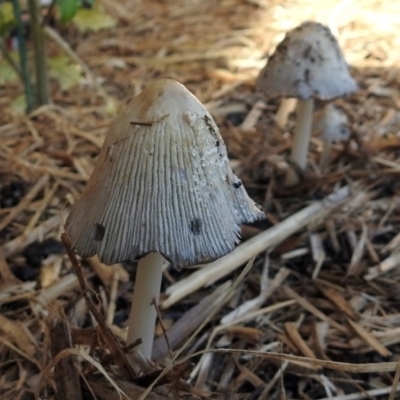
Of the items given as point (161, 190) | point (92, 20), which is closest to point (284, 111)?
point (92, 20)

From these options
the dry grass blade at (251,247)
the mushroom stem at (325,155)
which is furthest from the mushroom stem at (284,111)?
the dry grass blade at (251,247)

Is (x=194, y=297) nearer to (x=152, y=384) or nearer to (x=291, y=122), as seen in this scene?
(x=152, y=384)

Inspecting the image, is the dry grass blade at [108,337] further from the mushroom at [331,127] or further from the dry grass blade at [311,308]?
the mushroom at [331,127]

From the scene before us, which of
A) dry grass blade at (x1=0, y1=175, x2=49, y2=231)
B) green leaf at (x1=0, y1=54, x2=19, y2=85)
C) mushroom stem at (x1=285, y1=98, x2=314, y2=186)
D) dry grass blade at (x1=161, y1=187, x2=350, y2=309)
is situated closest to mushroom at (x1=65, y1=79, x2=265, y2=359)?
dry grass blade at (x1=161, y1=187, x2=350, y2=309)

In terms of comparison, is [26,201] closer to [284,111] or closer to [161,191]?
[161,191]

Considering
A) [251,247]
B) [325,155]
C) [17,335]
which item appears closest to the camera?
[17,335]

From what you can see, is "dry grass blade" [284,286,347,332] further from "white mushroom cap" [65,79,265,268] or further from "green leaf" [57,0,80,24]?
"green leaf" [57,0,80,24]
